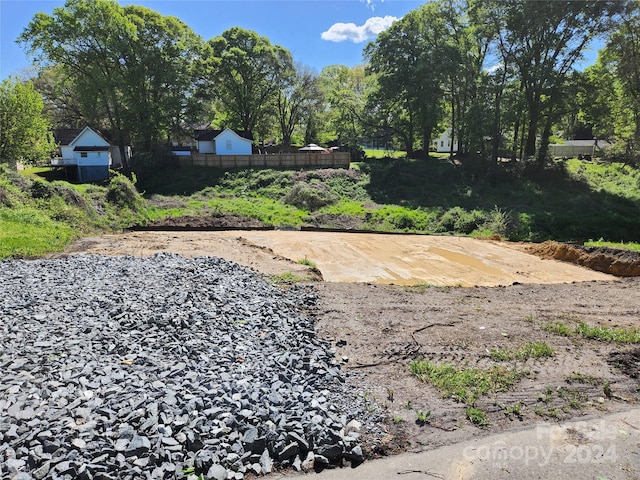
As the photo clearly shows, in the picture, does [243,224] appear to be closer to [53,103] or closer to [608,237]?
[608,237]

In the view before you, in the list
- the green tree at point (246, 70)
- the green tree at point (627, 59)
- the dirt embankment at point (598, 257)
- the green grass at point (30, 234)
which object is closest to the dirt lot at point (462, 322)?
the dirt embankment at point (598, 257)

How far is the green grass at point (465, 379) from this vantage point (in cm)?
527

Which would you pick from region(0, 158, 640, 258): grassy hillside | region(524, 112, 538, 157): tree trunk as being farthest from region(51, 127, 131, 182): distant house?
region(524, 112, 538, 157): tree trunk

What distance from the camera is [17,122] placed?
24.6 m

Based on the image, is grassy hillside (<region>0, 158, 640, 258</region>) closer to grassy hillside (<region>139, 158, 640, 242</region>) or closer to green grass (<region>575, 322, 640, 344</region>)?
grassy hillside (<region>139, 158, 640, 242</region>)

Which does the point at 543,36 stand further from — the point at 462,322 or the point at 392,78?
the point at 462,322

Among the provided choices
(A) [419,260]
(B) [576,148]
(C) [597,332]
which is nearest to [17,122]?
(A) [419,260]

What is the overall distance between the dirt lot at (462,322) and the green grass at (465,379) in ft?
0.35

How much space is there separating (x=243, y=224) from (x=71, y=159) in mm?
21646

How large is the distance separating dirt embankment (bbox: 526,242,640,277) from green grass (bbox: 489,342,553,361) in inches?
421

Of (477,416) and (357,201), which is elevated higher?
(357,201)

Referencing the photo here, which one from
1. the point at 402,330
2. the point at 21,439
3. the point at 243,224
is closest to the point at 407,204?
the point at 243,224

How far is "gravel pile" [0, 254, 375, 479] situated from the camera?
374cm

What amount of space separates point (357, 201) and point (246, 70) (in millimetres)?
21643
